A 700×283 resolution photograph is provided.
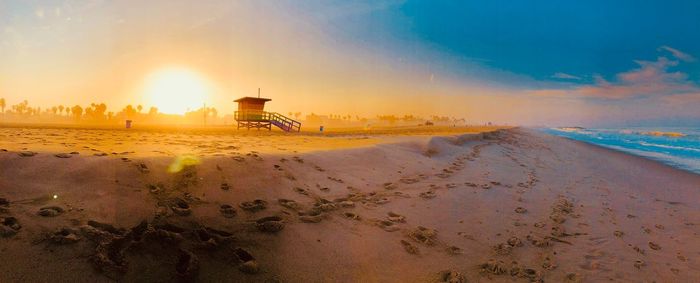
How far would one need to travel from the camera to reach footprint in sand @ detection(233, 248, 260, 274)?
4.58 meters

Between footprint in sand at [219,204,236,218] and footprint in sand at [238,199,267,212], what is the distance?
188 millimetres

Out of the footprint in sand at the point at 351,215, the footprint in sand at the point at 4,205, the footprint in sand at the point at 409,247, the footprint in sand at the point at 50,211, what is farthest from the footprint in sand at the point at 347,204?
the footprint in sand at the point at 4,205

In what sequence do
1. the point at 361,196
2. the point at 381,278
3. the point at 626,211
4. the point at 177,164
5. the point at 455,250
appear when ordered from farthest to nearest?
the point at 626,211
the point at 361,196
the point at 177,164
the point at 455,250
the point at 381,278

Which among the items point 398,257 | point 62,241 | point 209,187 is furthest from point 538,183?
point 62,241

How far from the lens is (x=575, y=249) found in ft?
20.6

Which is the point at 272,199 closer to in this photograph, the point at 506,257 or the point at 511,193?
the point at 506,257

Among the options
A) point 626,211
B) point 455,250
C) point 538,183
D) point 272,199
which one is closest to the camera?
point 455,250

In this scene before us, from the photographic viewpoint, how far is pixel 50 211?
4.86 meters

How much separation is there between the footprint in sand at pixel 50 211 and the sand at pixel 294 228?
0.06 feet

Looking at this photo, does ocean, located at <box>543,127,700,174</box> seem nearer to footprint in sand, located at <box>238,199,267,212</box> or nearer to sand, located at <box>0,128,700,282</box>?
sand, located at <box>0,128,700,282</box>

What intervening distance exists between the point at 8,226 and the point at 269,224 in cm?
338

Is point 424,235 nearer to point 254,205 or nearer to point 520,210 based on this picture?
point 254,205

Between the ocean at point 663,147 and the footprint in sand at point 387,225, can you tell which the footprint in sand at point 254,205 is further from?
the ocean at point 663,147

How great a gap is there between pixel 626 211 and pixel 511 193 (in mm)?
2921
